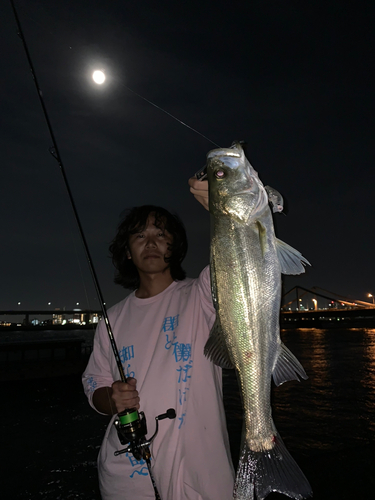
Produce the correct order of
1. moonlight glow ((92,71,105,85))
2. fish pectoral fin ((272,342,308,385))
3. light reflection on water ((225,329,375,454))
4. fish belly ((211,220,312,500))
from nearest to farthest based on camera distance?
fish belly ((211,220,312,500)) → fish pectoral fin ((272,342,308,385)) → moonlight glow ((92,71,105,85)) → light reflection on water ((225,329,375,454))

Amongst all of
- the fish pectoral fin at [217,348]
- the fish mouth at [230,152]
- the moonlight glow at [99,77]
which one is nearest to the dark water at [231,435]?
the fish pectoral fin at [217,348]

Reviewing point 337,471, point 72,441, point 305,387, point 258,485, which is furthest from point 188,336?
point 305,387

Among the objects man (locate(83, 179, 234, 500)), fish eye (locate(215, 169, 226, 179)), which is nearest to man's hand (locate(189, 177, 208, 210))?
man (locate(83, 179, 234, 500))

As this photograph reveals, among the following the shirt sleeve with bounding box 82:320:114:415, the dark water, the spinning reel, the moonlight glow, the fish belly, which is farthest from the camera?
the dark water

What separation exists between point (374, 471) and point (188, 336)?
24.3 feet

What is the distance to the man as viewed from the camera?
213 centimetres

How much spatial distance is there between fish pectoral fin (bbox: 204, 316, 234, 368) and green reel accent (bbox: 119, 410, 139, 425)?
2.85ft

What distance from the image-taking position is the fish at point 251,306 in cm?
187

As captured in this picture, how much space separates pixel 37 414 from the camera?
53.7ft

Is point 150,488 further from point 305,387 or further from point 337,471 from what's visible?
point 305,387

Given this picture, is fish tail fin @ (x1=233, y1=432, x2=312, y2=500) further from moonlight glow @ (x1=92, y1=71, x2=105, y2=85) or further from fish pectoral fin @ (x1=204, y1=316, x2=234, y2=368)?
moonlight glow @ (x1=92, y1=71, x2=105, y2=85)

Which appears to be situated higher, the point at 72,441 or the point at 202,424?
the point at 202,424

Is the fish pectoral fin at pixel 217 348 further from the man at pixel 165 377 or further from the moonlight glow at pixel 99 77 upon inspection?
the moonlight glow at pixel 99 77

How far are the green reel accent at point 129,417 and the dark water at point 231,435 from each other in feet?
6.62
